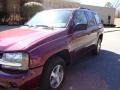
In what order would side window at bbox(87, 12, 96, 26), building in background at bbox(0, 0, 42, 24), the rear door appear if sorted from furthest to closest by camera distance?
building in background at bbox(0, 0, 42, 24) < side window at bbox(87, 12, 96, 26) < the rear door

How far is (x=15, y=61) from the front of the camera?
3.87m

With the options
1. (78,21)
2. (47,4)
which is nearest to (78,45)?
(78,21)

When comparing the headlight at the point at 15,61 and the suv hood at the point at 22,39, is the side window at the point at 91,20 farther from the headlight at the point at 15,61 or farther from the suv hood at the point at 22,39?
the headlight at the point at 15,61

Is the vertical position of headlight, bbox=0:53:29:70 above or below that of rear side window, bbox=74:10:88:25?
below

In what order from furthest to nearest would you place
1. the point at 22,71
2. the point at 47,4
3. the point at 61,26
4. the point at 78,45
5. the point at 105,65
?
the point at 47,4
the point at 105,65
the point at 78,45
the point at 61,26
the point at 22,71

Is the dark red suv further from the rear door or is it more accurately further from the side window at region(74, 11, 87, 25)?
the rear door

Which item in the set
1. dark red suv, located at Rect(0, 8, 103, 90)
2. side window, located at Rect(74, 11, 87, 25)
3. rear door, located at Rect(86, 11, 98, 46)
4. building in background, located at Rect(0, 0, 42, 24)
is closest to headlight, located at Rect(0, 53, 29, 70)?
dark red suv, located at Rect(0, 8, 103, 90)

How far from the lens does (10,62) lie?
3.86 meters

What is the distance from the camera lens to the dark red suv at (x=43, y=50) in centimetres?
385

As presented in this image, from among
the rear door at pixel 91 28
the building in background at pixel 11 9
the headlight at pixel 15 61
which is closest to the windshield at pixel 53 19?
the rear door at pixel 91 28

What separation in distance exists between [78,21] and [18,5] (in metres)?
17.4

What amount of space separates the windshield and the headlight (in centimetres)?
177

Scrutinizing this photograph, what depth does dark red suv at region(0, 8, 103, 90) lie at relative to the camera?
3846 mm

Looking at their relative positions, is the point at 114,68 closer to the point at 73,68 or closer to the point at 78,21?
the point at 73,68
